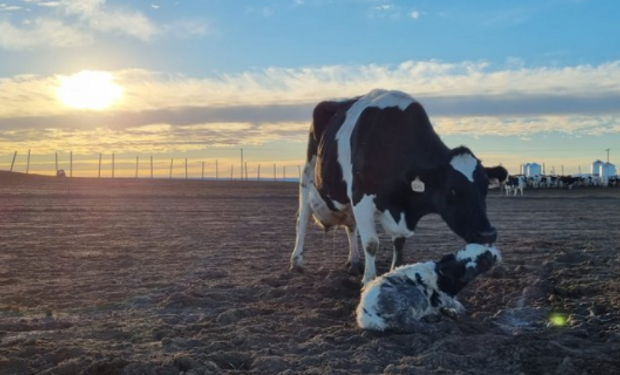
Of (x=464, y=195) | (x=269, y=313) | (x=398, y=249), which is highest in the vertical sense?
(x=464, y=195)

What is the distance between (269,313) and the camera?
7910mm

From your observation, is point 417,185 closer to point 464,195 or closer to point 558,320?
point 464,195

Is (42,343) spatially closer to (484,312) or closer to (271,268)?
(484,312)

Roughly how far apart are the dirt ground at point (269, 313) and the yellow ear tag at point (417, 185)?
1512 millimetres

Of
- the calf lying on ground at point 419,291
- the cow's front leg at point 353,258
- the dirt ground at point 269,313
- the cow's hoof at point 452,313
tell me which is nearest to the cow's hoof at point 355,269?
the cow's front leg at point 353,258

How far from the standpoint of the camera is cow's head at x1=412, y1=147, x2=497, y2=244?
8266mm

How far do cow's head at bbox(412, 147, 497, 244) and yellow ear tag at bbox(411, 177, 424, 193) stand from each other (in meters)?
0.17

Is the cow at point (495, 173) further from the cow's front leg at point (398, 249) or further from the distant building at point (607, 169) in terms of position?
the distant building at point (607, 169)

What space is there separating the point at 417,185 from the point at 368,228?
104 centimetres

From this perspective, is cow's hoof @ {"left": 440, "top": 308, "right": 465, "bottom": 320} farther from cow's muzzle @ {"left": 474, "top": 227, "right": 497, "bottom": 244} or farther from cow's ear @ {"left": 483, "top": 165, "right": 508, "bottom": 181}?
cow's ear @ {"left": 483, "top": 165, "right": 508, "bottom": 181}

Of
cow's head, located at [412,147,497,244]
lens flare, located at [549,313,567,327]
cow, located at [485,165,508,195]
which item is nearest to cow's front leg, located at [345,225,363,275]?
cow's head, located at [412,147,497,244]

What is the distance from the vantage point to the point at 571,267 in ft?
34.8

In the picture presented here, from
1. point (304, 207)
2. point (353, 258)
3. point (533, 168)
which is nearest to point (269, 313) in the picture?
point (353, 258)

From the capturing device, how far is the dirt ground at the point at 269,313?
18.9 ft
